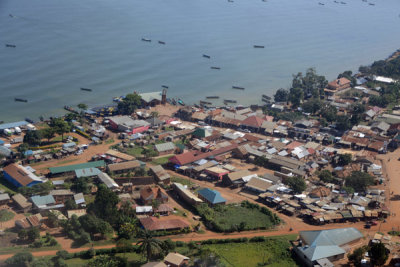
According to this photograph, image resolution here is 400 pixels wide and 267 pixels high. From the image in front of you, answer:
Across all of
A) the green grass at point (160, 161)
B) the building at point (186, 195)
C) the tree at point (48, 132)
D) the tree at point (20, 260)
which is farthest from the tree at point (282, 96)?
the tree at point (20, 260)

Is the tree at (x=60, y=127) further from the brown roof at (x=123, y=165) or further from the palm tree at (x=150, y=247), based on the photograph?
the palm tree at (x=150, y=247)

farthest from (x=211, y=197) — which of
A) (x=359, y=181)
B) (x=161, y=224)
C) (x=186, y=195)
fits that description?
(x=359, y=181)

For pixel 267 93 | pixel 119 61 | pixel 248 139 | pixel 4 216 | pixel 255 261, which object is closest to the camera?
pixel 255 261

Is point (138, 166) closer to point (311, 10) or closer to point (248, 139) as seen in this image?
point (248, 139)

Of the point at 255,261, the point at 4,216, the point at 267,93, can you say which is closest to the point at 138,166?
the point at 4,216

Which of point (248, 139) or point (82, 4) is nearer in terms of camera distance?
point (248, 139)

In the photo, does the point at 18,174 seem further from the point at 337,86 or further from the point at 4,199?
the point at 337,86
